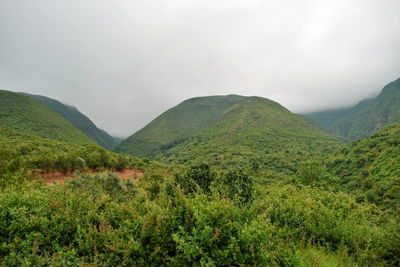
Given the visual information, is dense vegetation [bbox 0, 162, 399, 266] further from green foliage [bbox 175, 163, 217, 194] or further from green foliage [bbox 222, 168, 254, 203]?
green foliage [bbox 175, 163, 217, 194]

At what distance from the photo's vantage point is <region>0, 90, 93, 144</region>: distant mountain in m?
72.6

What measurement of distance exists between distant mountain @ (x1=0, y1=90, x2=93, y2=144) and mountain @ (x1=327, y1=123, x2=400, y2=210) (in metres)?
91.4

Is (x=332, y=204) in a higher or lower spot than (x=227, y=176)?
lower

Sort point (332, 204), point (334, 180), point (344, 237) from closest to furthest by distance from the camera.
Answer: point (344, 237) < point (332, 204) < point (334, 180)

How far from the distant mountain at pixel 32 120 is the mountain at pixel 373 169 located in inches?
3600

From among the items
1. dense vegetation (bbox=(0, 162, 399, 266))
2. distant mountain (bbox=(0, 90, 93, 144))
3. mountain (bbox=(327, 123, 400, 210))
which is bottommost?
mountain (bbox=(327, 123, 400, 210))

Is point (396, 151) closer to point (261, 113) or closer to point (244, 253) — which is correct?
point (244, 253)

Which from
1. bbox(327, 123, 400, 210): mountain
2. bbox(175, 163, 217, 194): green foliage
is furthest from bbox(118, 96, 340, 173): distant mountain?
bbox(175, 163, 217, 194): green foliage

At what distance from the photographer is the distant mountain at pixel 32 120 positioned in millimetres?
72575

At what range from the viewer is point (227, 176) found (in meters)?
12.3

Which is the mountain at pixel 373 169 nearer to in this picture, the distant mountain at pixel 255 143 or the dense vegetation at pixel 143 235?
the distant mountain at pixel 255 143

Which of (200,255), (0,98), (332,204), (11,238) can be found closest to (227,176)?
(332,204)

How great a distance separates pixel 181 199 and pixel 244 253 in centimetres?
176

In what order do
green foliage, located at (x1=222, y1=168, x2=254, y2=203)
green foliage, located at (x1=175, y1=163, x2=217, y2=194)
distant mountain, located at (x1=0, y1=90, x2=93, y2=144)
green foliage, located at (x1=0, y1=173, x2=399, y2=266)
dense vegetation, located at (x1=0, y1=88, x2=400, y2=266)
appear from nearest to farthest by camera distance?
green foliage, located at (x1=0, y1=173, x2=399, y2=266), dense vegetation, located at (x1=0, y1=88, x2=400, y2=266), green foliage, located at (x1=222, y1=168, x2=254, y2=203), green foliage, located at (x1=175, y1=163, x2=217, y2=194), distant mountain, located at (x1=0, y1=90, x2=93, y2=144)
